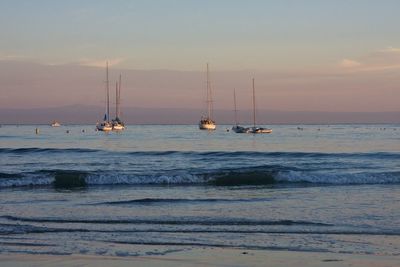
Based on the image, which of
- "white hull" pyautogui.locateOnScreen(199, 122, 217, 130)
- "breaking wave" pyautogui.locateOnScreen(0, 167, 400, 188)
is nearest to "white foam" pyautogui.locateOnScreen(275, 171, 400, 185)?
"breaking wave" pyautogui.locateOnScreen(0, 167, 400, 188)

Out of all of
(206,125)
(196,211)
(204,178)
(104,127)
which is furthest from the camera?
(206,125)

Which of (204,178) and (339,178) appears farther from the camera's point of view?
(204,178)

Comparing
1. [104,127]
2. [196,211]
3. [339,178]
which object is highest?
[104,127]

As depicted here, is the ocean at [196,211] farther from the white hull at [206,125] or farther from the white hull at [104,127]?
the white hull at [206,125]

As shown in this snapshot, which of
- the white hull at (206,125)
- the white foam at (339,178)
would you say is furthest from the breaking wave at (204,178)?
the white hull at (206,125)

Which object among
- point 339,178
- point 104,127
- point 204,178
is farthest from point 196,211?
point 104,127

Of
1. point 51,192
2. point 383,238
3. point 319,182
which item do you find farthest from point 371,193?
point 51,192

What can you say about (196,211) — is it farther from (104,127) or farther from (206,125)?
(206,125)

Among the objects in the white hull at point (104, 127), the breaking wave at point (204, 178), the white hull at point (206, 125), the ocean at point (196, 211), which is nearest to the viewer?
the ocean at point (196, 211)

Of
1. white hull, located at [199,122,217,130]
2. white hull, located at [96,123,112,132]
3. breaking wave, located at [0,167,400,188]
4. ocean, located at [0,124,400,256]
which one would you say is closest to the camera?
ocean, located at [0,124,400,256]

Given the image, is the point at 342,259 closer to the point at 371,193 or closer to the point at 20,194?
the point at 371,193

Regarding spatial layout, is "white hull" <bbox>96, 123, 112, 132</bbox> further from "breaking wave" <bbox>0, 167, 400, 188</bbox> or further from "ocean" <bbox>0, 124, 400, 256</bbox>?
"breaking wave" <bbox>0, 167, 400, 188</bbox>

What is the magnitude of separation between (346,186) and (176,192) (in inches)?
313

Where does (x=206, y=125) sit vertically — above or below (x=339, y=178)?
above
